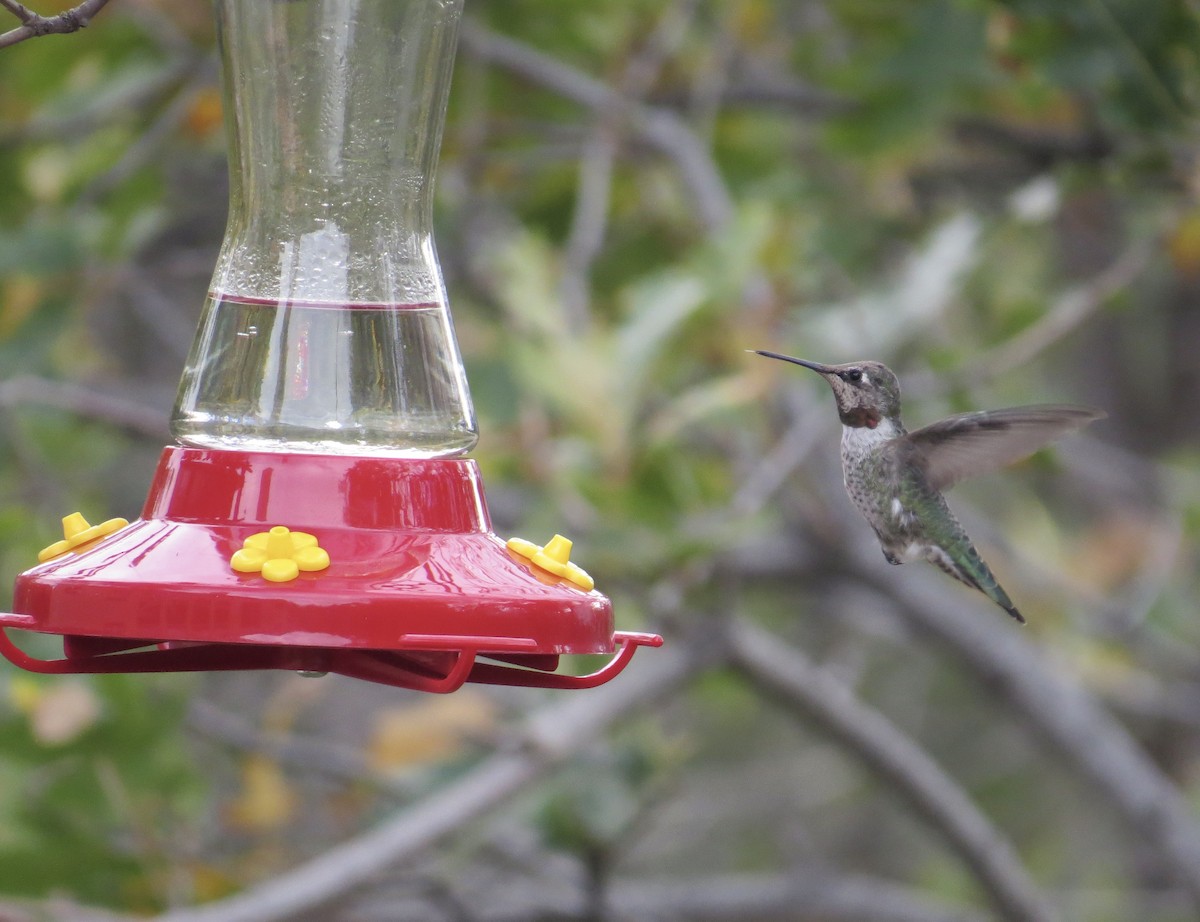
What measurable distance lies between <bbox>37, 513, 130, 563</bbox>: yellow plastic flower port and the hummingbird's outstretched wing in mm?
1704

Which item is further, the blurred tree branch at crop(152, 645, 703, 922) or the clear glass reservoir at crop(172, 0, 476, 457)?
the blurred tree branch at crop(152, 645, 703, 922)

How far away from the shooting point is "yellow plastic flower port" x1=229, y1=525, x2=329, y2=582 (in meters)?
2.08

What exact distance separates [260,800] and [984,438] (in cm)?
355

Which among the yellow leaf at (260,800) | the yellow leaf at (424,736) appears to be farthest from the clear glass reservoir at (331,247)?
the yellow leaf at (260,800)

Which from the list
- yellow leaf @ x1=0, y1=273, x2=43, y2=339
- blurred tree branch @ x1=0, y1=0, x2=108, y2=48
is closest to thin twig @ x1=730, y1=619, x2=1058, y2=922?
yellow leaf @ x1=0, y1=273, x2=43, y2=339

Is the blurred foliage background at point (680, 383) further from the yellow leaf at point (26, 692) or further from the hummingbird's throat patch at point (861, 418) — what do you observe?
the hummingbird's throat patch at point (861, 418)

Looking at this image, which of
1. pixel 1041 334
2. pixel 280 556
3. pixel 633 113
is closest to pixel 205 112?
pixel 633 113

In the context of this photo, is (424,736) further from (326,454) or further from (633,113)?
(326,454)

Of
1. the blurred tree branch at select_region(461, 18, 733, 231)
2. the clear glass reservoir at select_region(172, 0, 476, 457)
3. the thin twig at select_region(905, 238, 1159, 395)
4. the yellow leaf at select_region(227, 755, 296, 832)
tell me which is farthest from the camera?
the yellow leaf at select_region(227, 755, 296, 832)

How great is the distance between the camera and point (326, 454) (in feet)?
7.79

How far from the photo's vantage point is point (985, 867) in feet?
18.2

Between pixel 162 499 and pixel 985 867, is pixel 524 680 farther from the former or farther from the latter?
pixel 985 867

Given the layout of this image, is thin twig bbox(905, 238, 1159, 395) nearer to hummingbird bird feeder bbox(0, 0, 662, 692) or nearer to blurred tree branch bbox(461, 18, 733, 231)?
blurred tree branch bbox(461, 18, 733, 231)

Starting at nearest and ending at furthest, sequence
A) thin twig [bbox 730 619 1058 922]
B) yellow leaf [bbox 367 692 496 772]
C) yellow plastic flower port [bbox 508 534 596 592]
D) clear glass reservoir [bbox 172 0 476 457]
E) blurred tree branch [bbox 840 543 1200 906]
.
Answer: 1. yellow plastic flower port [bbox 508 534 596 592]
2. clear glass reservoir [bbox 172 0 476 457]
3. thin twig [bbox 730 619 1058 922]
4. yellow leaf [bbox 367 692 496 772]
5. blurred tree branch [bbox 840 543 1200 906]
